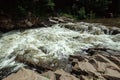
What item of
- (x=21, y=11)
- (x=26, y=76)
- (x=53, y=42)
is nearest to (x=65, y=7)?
(x=21, y=11)

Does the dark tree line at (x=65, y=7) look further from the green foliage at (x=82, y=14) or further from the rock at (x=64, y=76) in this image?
the rock at (x=64, y=76)

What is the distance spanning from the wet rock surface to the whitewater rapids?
2.10 feet

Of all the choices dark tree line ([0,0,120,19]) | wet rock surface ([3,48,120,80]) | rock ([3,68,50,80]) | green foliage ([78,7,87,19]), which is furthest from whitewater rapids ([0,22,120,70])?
green foliage ([78,7,87,19])

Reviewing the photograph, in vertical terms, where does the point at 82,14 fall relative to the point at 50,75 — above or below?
above

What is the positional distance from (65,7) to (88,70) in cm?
872

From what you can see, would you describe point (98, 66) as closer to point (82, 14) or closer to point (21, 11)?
point (21, 11)

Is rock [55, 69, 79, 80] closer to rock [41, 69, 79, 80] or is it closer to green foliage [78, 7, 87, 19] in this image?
rock [41, 69, 79, 80]

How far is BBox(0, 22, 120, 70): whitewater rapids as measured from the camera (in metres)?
8.58

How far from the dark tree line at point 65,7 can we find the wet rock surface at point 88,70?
5932 millimetres

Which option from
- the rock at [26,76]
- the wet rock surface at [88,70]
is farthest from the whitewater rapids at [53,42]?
the rock at [26,76]

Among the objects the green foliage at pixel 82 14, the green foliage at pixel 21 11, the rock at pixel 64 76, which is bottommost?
the rock at pixel 64 76

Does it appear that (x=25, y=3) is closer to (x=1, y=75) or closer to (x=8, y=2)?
(x=8, y=2)

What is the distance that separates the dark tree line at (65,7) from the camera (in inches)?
515

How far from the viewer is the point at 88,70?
23.3ft
